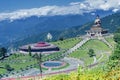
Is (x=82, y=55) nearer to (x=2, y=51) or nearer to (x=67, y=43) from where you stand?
(x=67, y=43)

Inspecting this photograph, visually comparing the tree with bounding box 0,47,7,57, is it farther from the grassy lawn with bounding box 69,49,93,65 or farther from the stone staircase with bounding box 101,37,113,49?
the stone staircase with bounding box 101,37,113,49

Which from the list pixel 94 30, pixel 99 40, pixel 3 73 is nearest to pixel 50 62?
pixel 3 73

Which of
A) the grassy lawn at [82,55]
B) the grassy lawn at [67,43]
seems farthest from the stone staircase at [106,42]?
the grassy lawn at [82,55]

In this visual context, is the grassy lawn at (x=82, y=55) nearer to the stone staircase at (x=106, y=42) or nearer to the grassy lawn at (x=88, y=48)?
the grassy lawn at (x=88, y=48)

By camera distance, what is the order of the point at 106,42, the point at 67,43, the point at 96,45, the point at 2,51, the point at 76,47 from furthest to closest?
the point at 67,43 → the point at 106,42 → the point at 96,45 → the point at 76,47 → the point at 2,51

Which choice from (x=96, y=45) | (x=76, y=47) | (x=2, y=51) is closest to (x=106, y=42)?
(x=96, y=45)

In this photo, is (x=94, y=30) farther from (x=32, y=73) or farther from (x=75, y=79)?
(x=75, y=79)

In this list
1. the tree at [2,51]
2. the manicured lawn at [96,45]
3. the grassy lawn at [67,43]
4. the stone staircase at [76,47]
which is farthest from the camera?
the grassy lawn at [67,43]

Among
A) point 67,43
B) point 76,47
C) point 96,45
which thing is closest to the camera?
point 76,47

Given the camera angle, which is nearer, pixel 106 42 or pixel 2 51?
pixel 2 51

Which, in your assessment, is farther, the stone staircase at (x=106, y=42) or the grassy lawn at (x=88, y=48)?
the stone staircase at (x=106, y=42)

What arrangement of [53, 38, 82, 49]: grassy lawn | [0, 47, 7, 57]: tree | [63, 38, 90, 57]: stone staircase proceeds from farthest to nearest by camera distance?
[53, 38, 82, 49]: grassy lawn < [0, 47, 7, 57]: tree < [63, 38, 90, 57]: stone staircase

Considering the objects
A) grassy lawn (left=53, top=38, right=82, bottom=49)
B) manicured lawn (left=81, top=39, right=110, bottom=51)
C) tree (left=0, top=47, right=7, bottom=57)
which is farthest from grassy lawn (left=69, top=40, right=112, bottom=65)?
tree (left=0, top=47, right=7, bottom=57)

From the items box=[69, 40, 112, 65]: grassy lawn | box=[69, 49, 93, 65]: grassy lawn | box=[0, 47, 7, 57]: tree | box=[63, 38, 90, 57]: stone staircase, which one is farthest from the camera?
box=[0, 47, 7, 57]: tree
